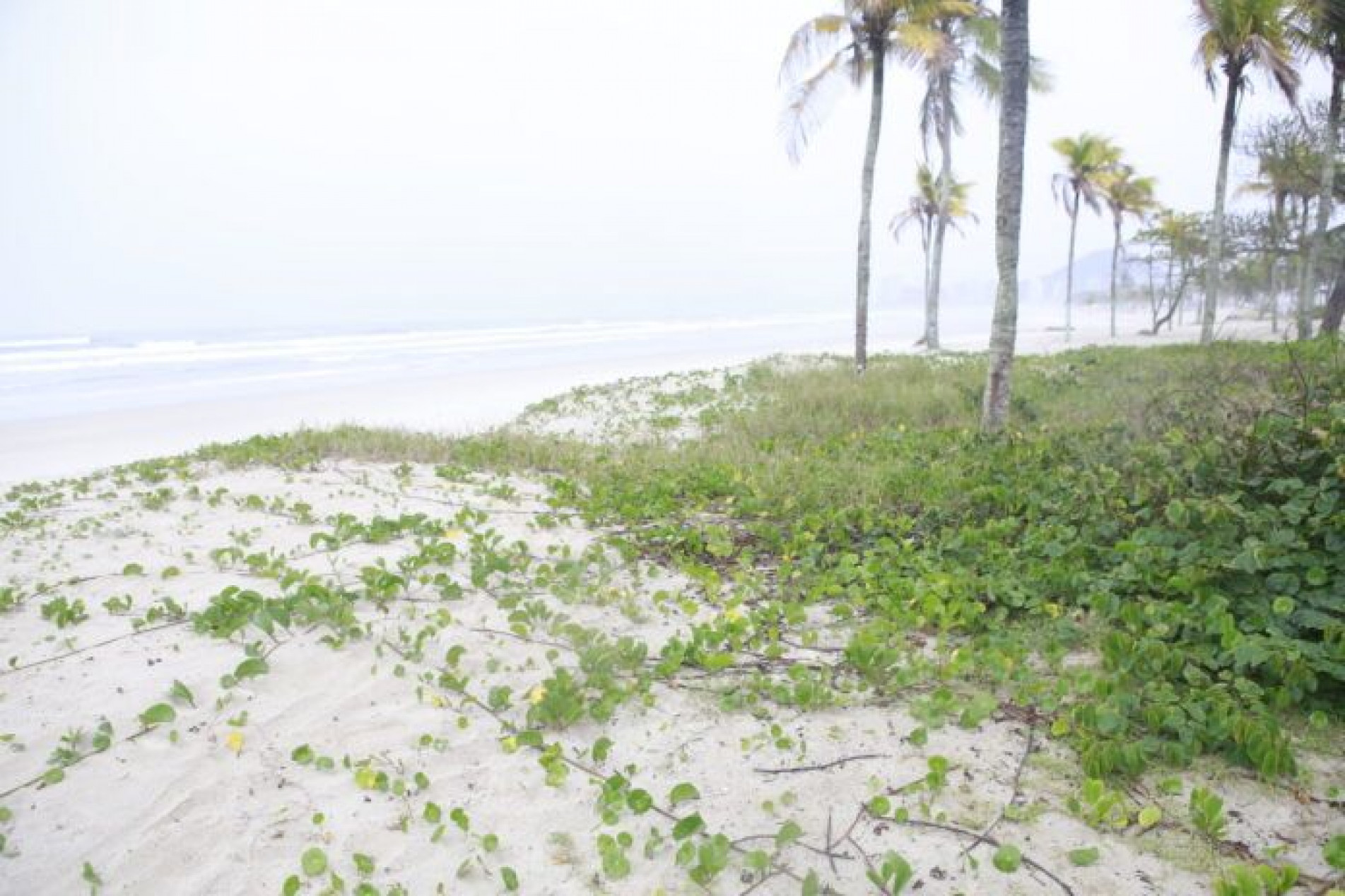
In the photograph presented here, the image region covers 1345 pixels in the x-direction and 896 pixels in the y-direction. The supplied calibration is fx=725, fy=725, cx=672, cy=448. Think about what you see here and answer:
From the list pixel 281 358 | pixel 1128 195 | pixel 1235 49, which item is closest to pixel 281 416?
pixel 281 358

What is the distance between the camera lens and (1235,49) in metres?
15.2

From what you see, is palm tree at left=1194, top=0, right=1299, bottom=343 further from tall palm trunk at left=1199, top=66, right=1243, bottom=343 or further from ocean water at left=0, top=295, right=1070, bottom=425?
ocean water at left=0, top=295, right=1070, bottom=425

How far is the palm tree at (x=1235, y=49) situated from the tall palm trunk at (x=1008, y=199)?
11380 mm

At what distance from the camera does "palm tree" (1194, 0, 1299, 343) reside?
1455cm

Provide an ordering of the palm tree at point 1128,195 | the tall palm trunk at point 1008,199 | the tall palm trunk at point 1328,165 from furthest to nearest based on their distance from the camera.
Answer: the palm tree at point 1128,195 → the tall palm trunk at point 1328,165 → the tall palm trunk at point 1008,199

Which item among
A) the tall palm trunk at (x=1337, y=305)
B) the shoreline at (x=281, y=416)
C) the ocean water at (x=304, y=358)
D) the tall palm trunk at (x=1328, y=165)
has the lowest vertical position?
the shoreline at (x=281, y=416)

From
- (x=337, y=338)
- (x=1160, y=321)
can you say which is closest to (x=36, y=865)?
(x=1160, y=321)

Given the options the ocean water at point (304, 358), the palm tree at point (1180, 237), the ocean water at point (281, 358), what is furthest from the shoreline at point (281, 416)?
the palm tree at point (1180, 237)

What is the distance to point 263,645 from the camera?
12.5ft

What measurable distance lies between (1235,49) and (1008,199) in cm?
1296

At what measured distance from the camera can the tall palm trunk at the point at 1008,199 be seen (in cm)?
707

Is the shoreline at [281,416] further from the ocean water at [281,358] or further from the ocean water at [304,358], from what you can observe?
the ocean water at [281,358]

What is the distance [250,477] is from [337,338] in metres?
45.3

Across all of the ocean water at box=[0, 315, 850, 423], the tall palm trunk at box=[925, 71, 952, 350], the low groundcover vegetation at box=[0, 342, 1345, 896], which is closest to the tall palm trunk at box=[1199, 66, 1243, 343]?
the tall palm trunk at box=[925, 71, 952, 350]
